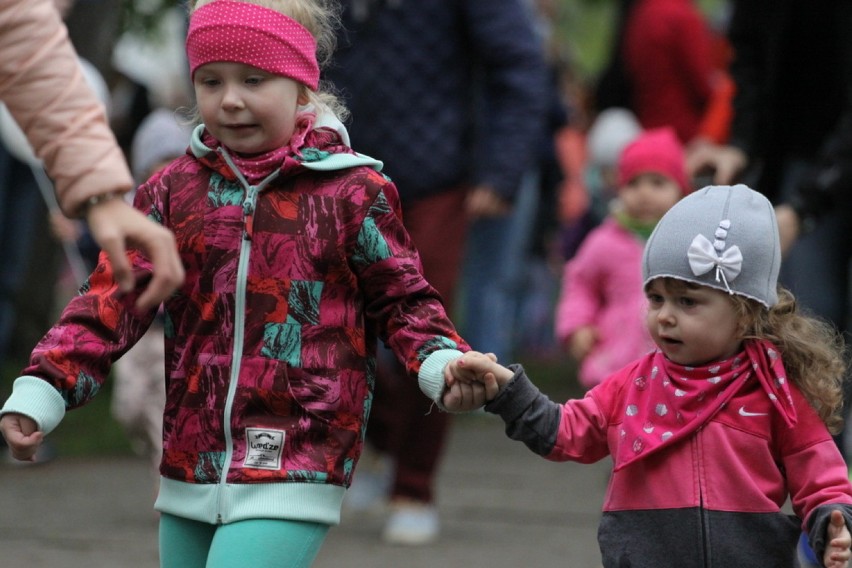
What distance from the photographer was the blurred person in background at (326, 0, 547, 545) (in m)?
6.53

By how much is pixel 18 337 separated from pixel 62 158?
27.7 ft

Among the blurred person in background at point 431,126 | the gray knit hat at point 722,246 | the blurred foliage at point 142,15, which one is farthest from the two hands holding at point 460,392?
the blurred foliage at point 142,15

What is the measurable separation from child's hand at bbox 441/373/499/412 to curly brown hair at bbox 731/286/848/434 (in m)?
0.57

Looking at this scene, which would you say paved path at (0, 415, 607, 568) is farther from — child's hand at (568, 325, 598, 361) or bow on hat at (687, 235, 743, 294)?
bow on hat at (687, 235, 743, 294)

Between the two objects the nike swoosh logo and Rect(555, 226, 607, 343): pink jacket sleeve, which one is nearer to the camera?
the nike swoosh logo

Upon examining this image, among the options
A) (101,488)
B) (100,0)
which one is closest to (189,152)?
(101,488)

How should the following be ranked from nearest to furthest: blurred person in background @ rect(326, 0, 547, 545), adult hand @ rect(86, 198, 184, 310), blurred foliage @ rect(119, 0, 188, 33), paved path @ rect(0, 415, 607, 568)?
adult hand @ rect(86, 198, 184, 310) → paved path @ rect(0, 415, 607, 568) → blurred person in background @ rect(326, 0, 547, 545) → blurred foliage @ rect(119, 0, 188, 33)

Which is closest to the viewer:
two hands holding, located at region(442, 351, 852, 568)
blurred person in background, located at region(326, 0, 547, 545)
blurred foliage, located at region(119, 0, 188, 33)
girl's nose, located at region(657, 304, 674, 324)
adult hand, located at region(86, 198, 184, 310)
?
adult hand, located at region(86, 198, 184, 310)

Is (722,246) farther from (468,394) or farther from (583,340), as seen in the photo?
(583,340)

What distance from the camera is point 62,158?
3.26 metres

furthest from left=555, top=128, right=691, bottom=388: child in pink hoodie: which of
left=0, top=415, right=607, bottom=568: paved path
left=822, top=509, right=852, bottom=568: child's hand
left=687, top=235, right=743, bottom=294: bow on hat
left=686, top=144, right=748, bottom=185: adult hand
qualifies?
left=822, top=509, right=852, bottom=568: child's hand

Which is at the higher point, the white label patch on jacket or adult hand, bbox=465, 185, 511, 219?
the white label patch on jacket

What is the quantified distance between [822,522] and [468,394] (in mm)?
785

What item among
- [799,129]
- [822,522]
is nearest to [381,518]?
[799,129]
